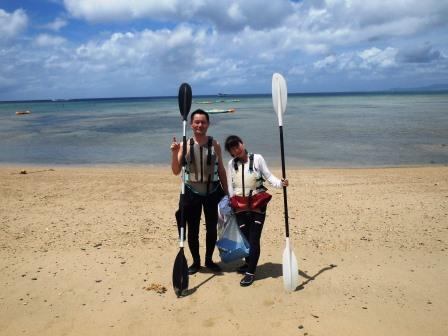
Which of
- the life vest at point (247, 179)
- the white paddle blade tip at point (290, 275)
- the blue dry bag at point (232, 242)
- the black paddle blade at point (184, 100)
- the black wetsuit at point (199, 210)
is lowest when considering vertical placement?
the white paddle blade tip at point (290, 275)

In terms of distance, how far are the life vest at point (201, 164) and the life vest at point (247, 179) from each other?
270 millimetres

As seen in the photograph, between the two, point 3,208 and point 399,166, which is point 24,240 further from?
point 399,166

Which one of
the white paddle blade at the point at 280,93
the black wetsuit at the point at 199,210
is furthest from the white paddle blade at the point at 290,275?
the white paddle blade at the point at 280,93

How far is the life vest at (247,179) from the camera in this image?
4.77 m

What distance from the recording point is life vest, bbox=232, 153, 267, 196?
4.77 m

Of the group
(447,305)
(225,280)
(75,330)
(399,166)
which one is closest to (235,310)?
(225,280)

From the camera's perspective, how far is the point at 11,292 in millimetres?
4965

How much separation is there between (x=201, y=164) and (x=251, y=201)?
0.74 metres

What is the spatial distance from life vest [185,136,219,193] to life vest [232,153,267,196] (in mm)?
270

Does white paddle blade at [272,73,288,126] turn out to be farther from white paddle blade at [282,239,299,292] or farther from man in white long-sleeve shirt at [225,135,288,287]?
white paddle blade at [282,239,299,292]

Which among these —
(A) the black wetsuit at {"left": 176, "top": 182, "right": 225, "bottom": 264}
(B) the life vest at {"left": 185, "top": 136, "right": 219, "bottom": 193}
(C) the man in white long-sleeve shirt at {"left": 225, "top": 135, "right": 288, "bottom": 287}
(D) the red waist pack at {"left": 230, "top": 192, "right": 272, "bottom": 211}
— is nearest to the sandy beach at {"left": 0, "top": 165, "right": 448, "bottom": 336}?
(A) the black wetsuit at {"left": 176, "top": 182, "right": 225, "bottom": 264}

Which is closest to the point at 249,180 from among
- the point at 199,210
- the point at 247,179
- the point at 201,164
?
the point at 247,179

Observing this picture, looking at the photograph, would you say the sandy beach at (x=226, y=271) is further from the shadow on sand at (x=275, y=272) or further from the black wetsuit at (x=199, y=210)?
the black wetsuit at (x=199, y=210)

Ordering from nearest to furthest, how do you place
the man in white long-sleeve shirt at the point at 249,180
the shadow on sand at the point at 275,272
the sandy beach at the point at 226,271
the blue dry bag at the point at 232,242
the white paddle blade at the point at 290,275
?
the sandy beach at the point at 226,271 → the man in white long-sleeve shirt at the point at 249,180 → the white paddle blade at the point at 290,275 → the blue dry bag at the point at 232,242 → the shadow on sand at the point at 275,272
